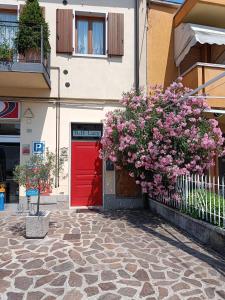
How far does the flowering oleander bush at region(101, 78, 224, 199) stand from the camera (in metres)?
8.55

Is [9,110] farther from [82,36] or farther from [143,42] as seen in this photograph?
[143,42]

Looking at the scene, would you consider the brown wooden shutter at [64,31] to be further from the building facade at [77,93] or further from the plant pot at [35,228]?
the plant pot at [35,228]

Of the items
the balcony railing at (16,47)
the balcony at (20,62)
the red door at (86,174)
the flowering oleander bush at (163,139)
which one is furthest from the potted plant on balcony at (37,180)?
the balcony railing at (16,47)

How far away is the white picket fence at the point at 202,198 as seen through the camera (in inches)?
270

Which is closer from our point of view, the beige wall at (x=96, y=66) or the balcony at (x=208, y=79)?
the balcony at (x=208, y=79)

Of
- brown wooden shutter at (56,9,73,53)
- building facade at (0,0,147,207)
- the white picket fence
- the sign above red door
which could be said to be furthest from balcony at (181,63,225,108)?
the sign above red door

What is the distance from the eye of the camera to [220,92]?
10.3 metres

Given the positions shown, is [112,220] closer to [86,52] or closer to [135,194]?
[135,194]

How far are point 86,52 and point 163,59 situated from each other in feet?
9.11

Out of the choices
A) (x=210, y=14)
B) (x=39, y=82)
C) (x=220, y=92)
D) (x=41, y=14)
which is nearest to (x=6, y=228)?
(x=39, y=82)

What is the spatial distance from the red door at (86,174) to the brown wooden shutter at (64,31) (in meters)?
3.20

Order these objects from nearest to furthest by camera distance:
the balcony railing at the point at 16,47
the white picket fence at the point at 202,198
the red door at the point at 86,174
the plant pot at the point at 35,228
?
the white picket fence at the point at 202,198, the plant pot at the point at 35,228, the balcony railing at the point at 16,47, the red door at the point at 86,174

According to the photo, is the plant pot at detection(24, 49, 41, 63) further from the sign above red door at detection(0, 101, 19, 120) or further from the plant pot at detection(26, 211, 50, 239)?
the plant pot at detection(26, 211, 50, 239)

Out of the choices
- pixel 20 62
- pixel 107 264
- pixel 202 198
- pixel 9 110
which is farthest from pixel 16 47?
pixel 107 264
